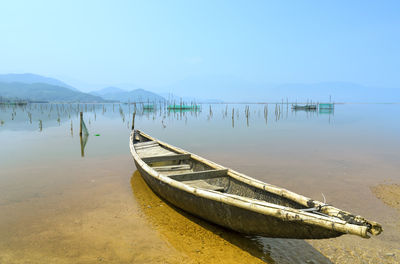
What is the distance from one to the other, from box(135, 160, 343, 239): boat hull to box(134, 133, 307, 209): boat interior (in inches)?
10.3

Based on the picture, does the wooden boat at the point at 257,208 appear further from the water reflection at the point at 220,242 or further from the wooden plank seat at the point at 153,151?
the wooden plank seat at the point at 153,151

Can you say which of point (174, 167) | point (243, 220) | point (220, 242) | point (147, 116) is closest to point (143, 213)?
point (174, 167)

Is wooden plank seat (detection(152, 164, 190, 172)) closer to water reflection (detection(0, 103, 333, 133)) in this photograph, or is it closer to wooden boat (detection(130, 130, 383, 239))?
wooden boat (detection(130, 130, 383, 239))

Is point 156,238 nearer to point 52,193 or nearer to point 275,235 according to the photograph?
point 275,235

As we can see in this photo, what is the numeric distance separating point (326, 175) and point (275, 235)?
17.7ft

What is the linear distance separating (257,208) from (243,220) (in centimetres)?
43

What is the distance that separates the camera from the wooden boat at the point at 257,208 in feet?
8.55

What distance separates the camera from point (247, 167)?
8.91 metres

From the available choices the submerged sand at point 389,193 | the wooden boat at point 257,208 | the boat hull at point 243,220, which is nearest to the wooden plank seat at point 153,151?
the wooden boat at point 257,208

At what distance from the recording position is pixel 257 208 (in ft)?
10.2

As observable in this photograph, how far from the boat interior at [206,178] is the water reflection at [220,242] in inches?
25.8

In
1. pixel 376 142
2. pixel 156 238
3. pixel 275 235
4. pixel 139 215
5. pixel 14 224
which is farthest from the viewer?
pixel 376 142

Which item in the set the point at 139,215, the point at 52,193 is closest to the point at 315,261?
the point at 139,215

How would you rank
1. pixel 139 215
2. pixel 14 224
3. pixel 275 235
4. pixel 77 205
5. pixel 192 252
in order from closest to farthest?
1. pixel 275 235
2. pixel 192 252
3. pixel 14 224
4. pixel 139 215
5. pixel 77 205
